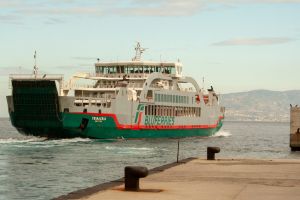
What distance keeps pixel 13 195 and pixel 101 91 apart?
4981 cm

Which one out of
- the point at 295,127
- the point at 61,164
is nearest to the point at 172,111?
the point at 295,127

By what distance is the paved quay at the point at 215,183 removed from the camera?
16.5 m

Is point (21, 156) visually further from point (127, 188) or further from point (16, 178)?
point (127, 188)

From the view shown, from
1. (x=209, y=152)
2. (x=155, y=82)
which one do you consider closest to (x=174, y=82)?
(x=155, y=82)

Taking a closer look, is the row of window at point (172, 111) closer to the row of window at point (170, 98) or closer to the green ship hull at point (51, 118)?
the row of window at point (170, 98)

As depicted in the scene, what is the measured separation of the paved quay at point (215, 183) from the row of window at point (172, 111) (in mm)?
48534

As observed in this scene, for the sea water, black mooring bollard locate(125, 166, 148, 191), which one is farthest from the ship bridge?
black mooring bollard locate(125, 166, 148, 191)

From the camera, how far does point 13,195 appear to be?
2612cm

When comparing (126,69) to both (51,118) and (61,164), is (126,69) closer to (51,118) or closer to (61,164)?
(51,118)

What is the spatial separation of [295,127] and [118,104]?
62.8ft

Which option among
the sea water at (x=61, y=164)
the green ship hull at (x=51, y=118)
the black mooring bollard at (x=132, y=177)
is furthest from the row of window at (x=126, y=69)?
the black mooring bollard at (x=132, y=177)

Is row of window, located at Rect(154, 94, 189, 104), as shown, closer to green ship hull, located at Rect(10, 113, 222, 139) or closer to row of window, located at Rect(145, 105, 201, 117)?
row of window, located at Rect(145, 105, 201, 117)

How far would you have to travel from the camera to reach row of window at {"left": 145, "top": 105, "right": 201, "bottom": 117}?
Result: 7688 centimetres

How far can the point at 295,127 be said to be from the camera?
204 ft
